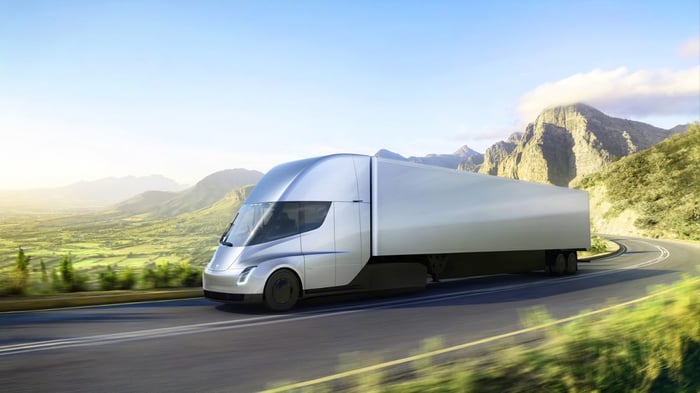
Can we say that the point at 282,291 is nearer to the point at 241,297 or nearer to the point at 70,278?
the point at 241,297

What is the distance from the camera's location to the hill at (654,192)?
6744 cm

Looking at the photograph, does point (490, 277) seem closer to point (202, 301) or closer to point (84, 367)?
point (202, 301)

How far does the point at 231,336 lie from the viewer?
27.1 ft

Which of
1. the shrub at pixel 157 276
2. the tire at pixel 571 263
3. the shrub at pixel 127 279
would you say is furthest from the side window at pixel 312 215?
the tire at pixel 571 263

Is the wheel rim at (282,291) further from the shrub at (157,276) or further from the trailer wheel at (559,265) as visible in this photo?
the trailer wheel at (559,265)

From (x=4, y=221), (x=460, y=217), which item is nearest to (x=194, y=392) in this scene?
(x=460, y=217)

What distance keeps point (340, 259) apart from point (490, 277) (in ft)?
27.9

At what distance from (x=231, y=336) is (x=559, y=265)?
12879 mm

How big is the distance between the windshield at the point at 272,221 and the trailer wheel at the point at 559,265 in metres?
9.62

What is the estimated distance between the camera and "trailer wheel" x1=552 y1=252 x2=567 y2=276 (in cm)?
1781

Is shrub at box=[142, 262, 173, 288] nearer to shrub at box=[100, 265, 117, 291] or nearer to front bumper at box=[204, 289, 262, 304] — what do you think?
shrub at box=[100, 265, 117, 291]

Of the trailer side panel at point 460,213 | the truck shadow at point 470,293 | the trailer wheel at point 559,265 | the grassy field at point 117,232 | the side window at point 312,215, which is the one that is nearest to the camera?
the side window at point 312,215

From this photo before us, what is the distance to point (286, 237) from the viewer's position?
1084 cm

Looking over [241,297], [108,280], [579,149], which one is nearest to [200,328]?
[241,297]
